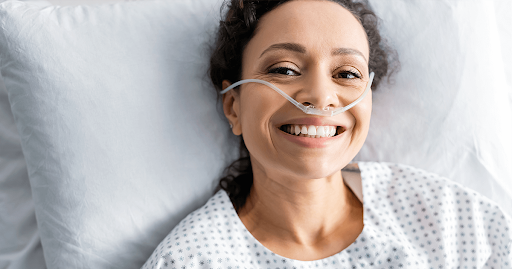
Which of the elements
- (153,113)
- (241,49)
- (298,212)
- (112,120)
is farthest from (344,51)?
(112,120)

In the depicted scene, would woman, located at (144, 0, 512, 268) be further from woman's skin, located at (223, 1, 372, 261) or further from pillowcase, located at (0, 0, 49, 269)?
pillowcase, located at (0, 0, 49, 269)

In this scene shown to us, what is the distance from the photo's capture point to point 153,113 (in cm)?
133

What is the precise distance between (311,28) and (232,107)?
0.39 meters

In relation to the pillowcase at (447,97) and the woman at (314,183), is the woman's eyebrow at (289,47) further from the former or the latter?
the pillowcase at (447,97)

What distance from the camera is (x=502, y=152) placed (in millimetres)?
1516

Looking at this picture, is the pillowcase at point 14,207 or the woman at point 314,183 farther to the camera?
the pillowcase at point 14,207

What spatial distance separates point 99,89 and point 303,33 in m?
0.68

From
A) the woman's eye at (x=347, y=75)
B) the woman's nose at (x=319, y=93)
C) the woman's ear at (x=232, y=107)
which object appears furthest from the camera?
the woman's ear at (x=232, y=107)

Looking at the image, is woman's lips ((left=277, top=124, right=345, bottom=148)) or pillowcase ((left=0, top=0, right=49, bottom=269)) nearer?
woman's lips ((left=277, top=124, right=345, bottom=148))

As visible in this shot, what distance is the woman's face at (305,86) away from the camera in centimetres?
111

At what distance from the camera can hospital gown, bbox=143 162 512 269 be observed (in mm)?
1196

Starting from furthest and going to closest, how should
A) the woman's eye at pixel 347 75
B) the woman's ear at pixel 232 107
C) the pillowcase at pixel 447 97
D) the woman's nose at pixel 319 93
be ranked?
the pillowcase at pixel 447 97, the woman's ear at pixel 232 107, the woman's eye at pixel 347 75, the woman's nose at pixel 319 93

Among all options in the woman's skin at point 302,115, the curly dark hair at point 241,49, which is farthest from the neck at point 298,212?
the curly dark hair at point 241,49

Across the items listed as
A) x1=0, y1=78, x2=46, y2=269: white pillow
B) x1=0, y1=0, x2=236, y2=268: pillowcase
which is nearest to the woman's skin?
x1=0, y1=0, x2=236, y2=268: pillowcase
